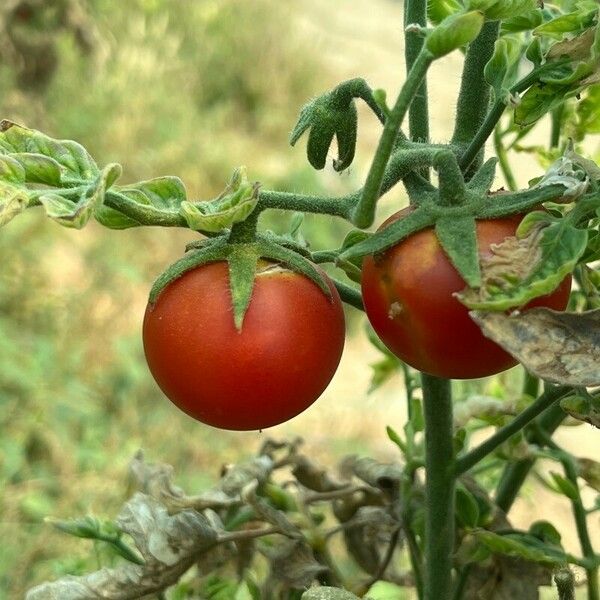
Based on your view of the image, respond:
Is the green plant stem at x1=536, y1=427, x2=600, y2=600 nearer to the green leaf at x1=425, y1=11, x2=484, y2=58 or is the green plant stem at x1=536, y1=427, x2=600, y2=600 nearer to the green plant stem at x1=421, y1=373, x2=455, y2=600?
the green plant stem at x1=421, y1=373, x2=455, y2=600

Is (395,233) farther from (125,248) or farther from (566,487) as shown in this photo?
(125,248)

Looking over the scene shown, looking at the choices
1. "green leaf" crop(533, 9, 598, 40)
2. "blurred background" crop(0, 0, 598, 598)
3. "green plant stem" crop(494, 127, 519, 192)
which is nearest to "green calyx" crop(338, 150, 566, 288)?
"green leaf" crop(533, 9, 598, 40)

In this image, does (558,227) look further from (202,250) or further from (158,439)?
(158,439)

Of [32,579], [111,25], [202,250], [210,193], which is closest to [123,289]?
[210,193]

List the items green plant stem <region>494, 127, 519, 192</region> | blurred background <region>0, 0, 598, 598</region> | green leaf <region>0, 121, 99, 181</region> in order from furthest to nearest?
blurred background <region>0, 0, 598, 598</region> < green plant stem <region>494, 127, 519, 192</region> < green leaf <region>0, 121, 99, 181</region>

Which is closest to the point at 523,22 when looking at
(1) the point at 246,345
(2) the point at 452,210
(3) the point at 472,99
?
(3) the point at 472,99

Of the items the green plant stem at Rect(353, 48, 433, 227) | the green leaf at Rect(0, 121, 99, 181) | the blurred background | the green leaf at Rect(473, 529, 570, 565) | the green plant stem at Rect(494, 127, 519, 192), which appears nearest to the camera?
the green plant stem at Rect(353, 48, 433, 227)
